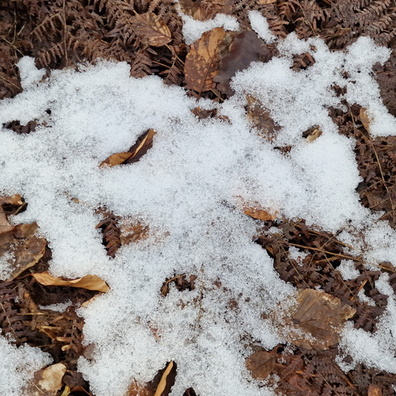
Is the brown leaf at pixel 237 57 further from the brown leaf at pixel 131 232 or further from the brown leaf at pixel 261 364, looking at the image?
the brown leaf at pixel 261 364

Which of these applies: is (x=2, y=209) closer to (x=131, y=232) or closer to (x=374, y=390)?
(x=131, y=232)

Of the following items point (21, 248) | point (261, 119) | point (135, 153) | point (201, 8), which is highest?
point (201, 8)

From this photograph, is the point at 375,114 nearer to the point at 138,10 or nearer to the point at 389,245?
the point at 389,245

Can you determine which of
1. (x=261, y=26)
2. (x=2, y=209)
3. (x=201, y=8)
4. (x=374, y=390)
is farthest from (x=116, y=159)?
(x=374, y=390)

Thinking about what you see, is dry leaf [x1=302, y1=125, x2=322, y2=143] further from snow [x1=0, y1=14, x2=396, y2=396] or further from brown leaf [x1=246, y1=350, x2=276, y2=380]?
brown leaf [x1=246, y1=350, x2=276, y2=380]

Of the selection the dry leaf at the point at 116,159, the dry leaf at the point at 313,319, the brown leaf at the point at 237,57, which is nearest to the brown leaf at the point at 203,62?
the brown leaf at the point at 237,57
